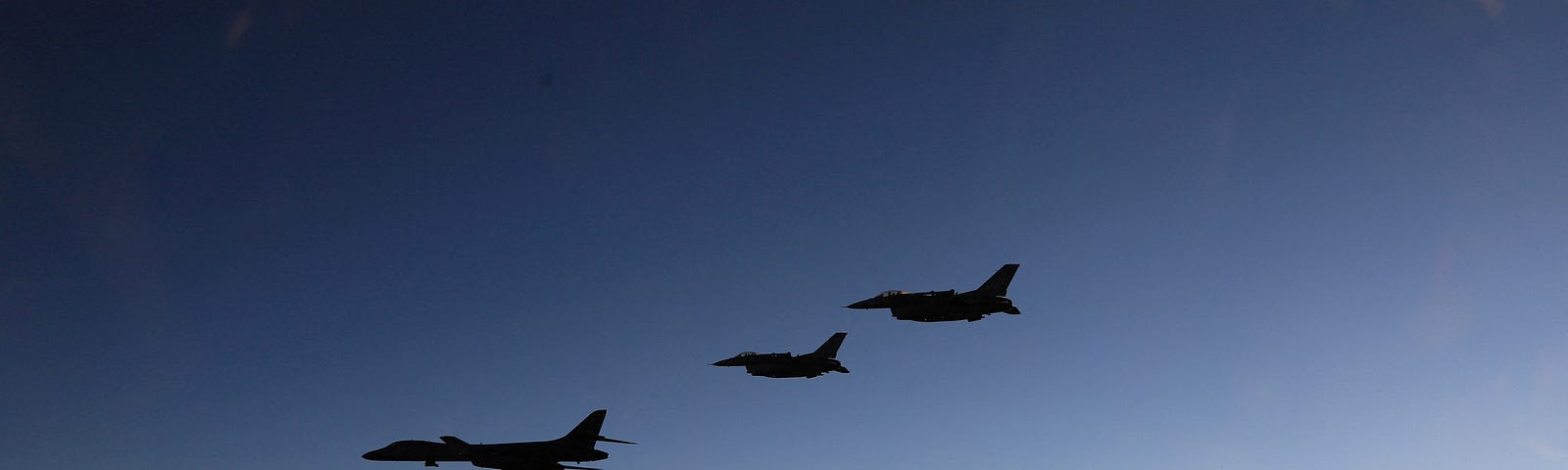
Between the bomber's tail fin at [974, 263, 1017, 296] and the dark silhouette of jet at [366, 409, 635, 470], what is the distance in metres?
38.4

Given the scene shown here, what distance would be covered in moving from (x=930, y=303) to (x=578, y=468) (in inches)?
1522

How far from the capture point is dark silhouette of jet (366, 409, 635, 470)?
74.7 metres

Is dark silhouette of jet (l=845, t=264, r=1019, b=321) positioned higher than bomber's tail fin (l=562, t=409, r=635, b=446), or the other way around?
dark silhouette of jet (l=845, t=264, r=1019, b=321)

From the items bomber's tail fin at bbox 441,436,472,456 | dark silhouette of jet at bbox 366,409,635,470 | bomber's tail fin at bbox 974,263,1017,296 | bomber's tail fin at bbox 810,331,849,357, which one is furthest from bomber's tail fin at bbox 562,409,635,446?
bomber's tail fin at bbox 974,263,1017,296

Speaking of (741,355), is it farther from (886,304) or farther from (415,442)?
(415,442)

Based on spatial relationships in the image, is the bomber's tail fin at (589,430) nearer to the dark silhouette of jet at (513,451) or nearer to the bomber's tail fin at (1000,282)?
the dark silhouette of jet at (513,451)

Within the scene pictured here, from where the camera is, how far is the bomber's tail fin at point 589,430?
75.6 meters

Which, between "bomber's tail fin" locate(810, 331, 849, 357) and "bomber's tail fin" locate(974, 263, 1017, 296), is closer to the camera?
"bomber's tail fin" locate(974, 263, 1017, 296)

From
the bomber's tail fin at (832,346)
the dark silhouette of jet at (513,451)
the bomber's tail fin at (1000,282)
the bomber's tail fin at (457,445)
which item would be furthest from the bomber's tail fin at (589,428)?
the bomber's tail fin at (1000,282)

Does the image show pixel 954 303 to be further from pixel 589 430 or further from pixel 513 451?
pixel 513 451

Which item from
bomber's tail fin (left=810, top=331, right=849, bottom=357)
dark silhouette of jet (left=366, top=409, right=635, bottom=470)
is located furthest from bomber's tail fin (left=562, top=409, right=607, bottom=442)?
bomber's tail fin (left=810, top=331, right=849, bottom=357)

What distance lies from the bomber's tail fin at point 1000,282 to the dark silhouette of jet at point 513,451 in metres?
38.4

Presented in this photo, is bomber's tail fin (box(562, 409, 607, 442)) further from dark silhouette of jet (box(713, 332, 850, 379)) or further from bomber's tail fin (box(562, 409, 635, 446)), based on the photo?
dark silhouette of jet (box(713, 332, 850, 379))

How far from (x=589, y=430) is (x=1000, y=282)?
42969mm
